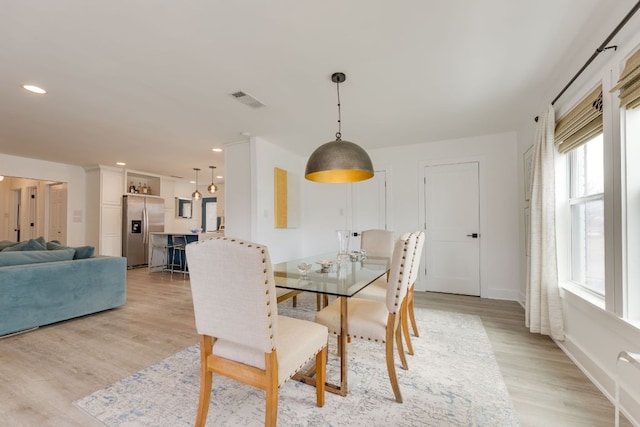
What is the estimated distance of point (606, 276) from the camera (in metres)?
1.82

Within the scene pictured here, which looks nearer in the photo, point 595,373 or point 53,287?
point 595,373

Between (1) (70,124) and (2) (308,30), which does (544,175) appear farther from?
(1) (70,124)

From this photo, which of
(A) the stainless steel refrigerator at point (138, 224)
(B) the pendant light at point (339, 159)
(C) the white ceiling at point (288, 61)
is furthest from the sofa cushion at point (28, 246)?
(B) the pendant light at point (339, 159)

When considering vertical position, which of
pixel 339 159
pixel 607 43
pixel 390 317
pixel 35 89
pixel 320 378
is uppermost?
pixel 35 89

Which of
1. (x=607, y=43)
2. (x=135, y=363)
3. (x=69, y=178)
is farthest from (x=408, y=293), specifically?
(x=69, y=178)

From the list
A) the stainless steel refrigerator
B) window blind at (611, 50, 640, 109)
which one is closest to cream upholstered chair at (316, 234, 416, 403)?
window blind at (611, 50, 640, 109)

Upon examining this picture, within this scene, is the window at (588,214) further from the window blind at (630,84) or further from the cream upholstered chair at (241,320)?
the cream upholstered chair at (241,320)

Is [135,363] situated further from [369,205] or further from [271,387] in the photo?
[369,205]

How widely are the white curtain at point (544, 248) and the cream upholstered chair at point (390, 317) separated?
1.56m

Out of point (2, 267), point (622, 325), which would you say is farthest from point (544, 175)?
point (2, 267)

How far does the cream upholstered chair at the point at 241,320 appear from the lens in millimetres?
1212

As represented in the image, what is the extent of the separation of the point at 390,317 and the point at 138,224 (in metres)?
7.09

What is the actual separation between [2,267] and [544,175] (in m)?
5.34

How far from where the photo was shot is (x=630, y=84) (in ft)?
4.95
